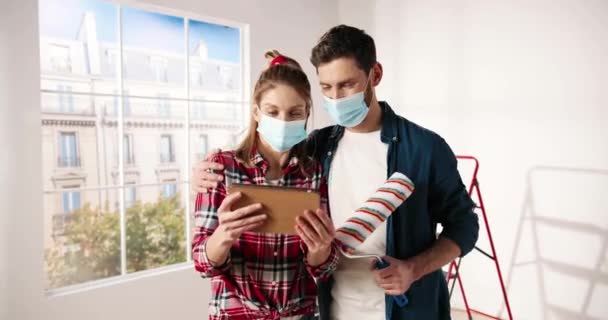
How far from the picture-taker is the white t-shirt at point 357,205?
112 cm

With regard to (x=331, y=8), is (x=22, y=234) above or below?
below

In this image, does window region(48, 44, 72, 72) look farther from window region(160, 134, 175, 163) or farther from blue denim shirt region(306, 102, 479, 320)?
blue denim shirt region(306, 102, 479, 320)

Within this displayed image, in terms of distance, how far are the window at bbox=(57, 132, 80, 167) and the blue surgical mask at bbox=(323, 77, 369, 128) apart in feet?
6.56

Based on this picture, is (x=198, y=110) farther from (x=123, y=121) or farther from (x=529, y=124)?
(x=529, y=124)

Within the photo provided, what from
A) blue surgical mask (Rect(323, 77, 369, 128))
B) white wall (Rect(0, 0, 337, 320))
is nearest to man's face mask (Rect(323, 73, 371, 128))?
blue surgical mask (Rect(323, 77, 369, 128))

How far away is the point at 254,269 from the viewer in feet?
3.26

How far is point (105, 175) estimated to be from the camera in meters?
2.67

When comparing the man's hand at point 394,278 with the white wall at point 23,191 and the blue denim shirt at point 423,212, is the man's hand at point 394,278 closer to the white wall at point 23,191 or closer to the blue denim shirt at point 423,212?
the blue denim shirt at point 423,212

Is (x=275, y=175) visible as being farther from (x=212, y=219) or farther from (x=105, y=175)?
(x=105, y=175)

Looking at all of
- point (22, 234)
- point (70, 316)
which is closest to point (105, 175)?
point (22, 234)

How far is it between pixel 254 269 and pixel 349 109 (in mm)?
533

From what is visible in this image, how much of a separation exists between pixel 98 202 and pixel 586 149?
10.1 feet

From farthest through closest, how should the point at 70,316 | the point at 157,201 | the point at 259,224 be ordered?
the point at 157,201 < the point at 70,316 < the point at 259,224

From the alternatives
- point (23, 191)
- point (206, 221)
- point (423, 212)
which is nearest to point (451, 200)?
point (423, 212)
